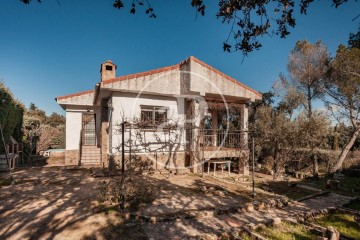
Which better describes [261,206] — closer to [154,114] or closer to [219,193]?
[219,193]

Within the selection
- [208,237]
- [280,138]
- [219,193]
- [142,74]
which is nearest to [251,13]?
[208,237]

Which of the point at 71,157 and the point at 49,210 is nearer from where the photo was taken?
the point at 49,210

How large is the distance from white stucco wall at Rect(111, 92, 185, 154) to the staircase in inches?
173

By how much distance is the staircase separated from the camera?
558 inches

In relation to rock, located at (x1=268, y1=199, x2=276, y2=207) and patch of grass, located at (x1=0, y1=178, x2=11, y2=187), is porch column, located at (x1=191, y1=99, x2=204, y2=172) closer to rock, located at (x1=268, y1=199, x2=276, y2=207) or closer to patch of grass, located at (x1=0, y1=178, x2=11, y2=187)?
rock, located at (x1=268, y1=199, x2=276, y2=207)

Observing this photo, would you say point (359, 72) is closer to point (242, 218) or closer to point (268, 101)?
point (268, 101)

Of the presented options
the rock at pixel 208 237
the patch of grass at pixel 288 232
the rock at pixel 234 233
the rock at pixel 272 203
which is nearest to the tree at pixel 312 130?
the rock at pixel 272 203

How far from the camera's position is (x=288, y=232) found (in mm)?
5293

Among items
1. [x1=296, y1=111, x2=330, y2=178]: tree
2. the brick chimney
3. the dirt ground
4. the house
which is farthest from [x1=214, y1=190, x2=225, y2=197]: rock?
the brick chimney

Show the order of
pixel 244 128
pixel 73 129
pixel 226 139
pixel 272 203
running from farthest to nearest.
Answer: pixel 73 129
pixel 226 139
pixel 244 128
pixel 272 203

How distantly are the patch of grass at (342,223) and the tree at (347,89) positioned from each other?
28.5 feet

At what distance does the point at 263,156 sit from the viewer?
18.0m

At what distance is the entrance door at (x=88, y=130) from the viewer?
1600cm

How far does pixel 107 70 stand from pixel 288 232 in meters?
12.4
